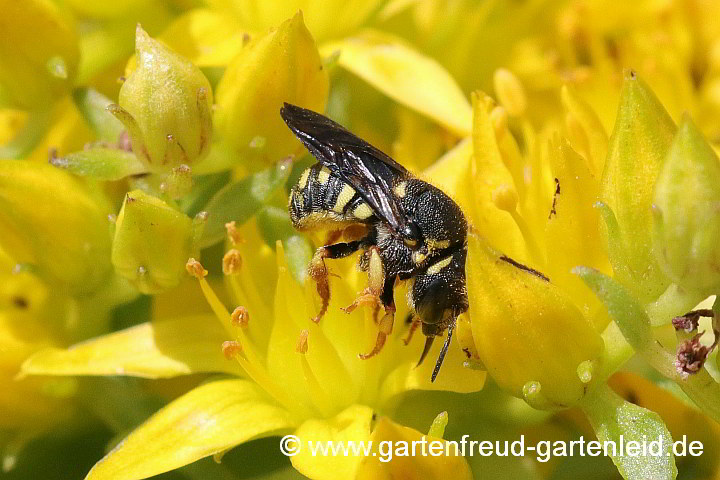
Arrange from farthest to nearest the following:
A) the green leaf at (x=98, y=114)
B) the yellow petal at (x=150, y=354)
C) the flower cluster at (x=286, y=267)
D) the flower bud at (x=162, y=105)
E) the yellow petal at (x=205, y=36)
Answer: the yellow petal at (x=205, y=36)
the green leaf at (x=98, y=114)
the yellow petal at (x=150, y=354)
the flower bud at (x=162, y=105)
the flower cluster at (x=286, y=267)

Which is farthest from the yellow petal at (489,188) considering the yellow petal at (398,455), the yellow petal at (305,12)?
the yellow petal at (305,12)

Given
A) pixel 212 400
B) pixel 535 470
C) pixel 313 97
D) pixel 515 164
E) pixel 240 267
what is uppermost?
pixel 313 97

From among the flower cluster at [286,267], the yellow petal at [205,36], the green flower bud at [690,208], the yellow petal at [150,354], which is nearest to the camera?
the green flower bud at [690,208]

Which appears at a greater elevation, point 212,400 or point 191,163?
point 191,163

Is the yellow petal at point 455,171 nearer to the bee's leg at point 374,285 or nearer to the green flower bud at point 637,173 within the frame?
the bee's leg at point 374,285

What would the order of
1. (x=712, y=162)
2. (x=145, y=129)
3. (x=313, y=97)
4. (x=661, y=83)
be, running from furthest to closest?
(x=661, y=83), (x=313, y=97), (x=145, y=129), (x=712, y=162)

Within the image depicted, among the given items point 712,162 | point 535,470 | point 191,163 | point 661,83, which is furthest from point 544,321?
point 661,83

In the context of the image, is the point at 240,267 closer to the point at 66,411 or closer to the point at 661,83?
the point at 66,411
